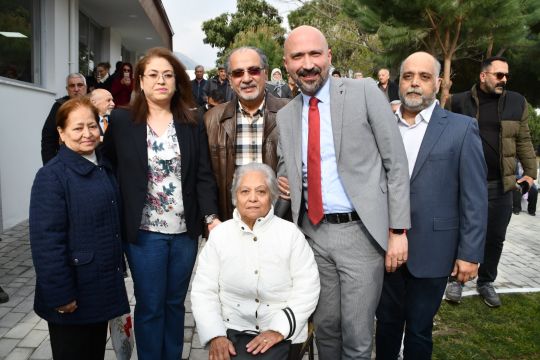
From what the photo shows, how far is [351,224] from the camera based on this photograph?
8.34 ft

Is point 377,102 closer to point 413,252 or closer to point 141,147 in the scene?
point 413,252

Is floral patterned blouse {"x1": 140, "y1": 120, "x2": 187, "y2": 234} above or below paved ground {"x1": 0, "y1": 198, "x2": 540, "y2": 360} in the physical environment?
above

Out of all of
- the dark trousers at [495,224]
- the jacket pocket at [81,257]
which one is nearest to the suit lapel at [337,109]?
the jacket pocket at [81,257]

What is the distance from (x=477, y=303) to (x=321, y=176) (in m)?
3.00

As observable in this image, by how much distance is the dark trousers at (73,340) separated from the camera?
7.75 ft

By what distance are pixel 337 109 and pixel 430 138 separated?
62 cm

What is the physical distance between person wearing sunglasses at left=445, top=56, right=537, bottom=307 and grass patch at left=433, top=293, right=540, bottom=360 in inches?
6.5

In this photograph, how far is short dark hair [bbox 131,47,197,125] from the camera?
274 cm

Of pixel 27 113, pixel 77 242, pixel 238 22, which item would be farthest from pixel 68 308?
pixel 238 22

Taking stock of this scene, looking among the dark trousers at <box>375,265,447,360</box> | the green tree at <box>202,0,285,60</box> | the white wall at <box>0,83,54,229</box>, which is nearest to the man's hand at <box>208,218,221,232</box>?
the dark trousers at <box>375,265,447,360</box>

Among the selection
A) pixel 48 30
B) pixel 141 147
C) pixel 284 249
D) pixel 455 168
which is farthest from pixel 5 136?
pixel 455 168

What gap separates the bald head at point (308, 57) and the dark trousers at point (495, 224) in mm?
2723

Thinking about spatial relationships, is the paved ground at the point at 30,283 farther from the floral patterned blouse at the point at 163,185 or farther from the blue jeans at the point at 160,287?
the floral patterned blouse at the point at 163,185

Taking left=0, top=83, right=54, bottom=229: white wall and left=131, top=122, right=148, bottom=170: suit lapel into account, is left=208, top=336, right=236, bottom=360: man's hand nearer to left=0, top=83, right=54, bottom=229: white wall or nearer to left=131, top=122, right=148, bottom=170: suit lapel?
left=131, top=122, right=148, bottom=170: suit lapel
